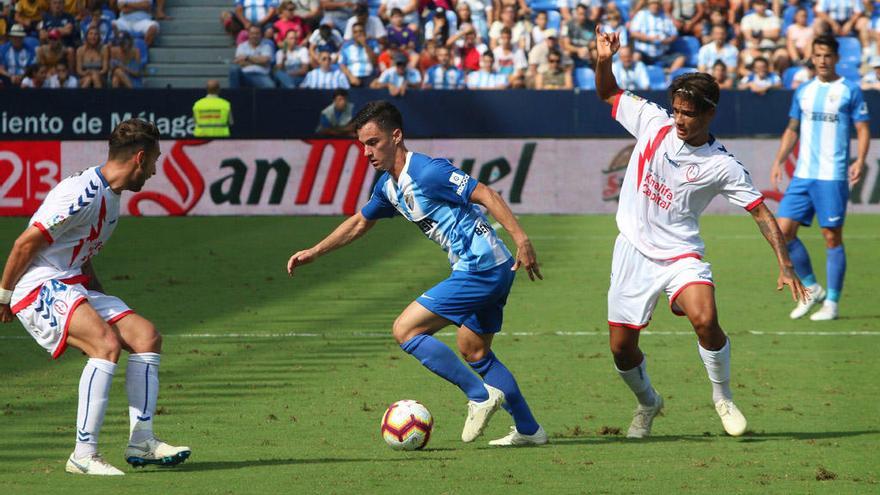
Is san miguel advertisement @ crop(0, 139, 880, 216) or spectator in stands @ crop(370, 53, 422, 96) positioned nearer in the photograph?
san miguel advertisement @ crop(0, 139, 880, 216)

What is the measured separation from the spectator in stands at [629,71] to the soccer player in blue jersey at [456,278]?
18.1 meters

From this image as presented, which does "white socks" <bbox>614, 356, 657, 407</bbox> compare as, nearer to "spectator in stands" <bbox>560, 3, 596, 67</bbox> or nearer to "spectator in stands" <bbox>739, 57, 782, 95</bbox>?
"spectator in stands" <bbox>739, 57, 782, 95</bbox>

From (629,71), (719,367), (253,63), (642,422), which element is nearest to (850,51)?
(629,71)

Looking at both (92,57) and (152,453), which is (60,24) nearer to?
(92,57)

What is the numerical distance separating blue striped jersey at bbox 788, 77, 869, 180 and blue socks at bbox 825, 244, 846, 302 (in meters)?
0.68

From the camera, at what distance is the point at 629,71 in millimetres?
25141

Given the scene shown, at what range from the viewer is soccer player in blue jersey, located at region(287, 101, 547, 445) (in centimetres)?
708

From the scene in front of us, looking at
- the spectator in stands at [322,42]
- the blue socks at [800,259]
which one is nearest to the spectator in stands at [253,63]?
the spectator in stands at [322,42]

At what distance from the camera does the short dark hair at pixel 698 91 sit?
6979 millimetres

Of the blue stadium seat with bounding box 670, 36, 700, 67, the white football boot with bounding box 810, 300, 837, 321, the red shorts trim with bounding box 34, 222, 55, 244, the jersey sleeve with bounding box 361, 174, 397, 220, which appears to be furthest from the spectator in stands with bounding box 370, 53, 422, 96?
the red shorts trim with bounding box 34, 222, 55, 244

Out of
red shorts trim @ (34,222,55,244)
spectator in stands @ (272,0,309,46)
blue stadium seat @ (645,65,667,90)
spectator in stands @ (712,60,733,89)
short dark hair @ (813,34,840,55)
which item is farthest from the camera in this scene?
spectator in stands @ (272,0,309,46)

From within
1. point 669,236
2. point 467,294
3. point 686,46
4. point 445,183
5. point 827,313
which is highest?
point 445,183

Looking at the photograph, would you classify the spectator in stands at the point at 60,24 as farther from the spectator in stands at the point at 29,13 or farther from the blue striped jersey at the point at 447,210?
the blue striped jersey at the point at 447,210

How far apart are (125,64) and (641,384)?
1967cm
